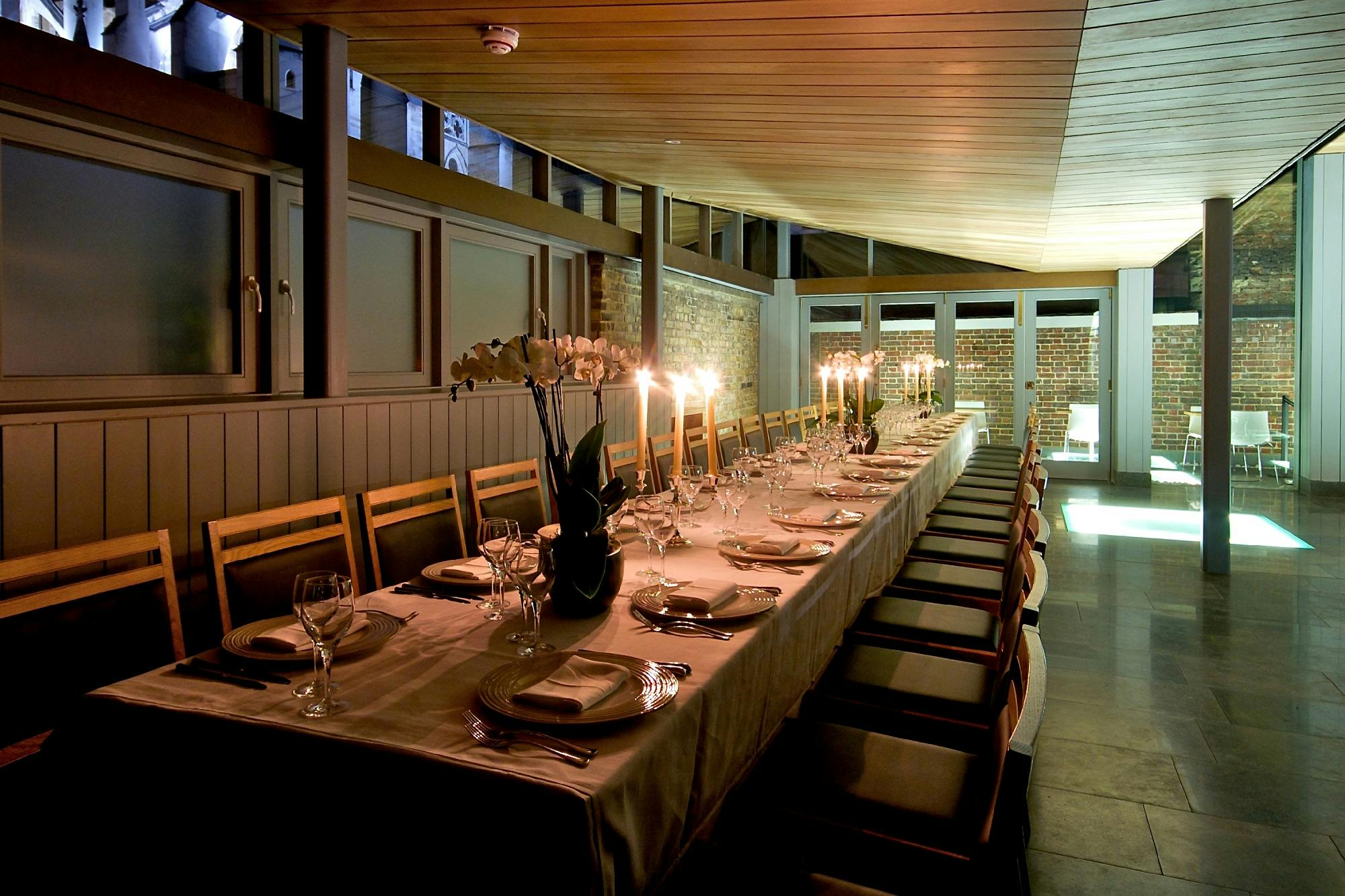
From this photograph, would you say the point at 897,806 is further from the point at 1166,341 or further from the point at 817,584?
the point at 1166,341

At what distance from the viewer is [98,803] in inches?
58.2

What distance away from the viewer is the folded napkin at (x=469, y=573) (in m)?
2.12

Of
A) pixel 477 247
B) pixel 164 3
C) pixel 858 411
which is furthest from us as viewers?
pixel 477 247

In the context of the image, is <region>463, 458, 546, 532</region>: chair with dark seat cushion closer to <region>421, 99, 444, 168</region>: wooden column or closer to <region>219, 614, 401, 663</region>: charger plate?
<region>219, 614, 401, 663</region>: charger plate

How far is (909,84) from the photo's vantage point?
3867mm

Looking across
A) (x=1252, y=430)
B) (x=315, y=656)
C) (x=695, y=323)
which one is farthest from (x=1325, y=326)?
(x=315, y=656)

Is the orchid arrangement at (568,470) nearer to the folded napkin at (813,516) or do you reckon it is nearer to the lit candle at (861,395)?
the folded napkin at (813,516)

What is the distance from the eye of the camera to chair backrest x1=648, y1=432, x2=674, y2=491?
4.42 m

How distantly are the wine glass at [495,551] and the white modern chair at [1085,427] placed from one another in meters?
10.5

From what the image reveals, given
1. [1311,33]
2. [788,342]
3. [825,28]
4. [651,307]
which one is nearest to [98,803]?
[825,28]

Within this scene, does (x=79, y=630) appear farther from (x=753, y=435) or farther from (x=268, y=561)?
(x=753, y=435)

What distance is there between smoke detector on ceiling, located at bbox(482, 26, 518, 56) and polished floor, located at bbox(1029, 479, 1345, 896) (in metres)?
3.58

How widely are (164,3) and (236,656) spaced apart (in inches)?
135

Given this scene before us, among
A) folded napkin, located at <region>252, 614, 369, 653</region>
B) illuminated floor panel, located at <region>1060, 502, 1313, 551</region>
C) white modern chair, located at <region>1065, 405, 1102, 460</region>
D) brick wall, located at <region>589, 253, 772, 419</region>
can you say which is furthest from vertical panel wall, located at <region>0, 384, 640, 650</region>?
white modern chair, located at <region>1065, 405, 1102, 460</region>
